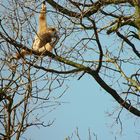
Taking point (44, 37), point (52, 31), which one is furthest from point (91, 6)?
point (52, 31)

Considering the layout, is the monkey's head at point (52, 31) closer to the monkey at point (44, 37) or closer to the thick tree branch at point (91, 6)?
the monkey at point (44, 37)

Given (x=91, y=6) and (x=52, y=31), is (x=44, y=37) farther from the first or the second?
(x=91, y=6)

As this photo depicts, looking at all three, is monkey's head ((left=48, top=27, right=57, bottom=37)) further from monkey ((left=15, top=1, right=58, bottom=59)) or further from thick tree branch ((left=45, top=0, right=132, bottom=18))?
thick tree branch ((left=45, top=0, right=132, bottom=18))

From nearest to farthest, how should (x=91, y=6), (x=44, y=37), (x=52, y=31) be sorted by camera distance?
1. (x=52, y=31)
2. (x=44, y=37)
3. (x=91, y=6)

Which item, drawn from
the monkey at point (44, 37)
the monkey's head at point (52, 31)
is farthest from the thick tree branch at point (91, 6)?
Answer: the monkey's head at point (52, 31)

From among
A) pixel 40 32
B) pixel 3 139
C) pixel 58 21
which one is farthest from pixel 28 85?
pixel 40 32

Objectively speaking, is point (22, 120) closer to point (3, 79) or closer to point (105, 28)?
point (3, 79)

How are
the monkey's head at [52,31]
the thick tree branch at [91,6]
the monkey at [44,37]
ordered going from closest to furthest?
the monkey at [44,37], the monkey's head at [52,31], the thick tree branch at [91,6]

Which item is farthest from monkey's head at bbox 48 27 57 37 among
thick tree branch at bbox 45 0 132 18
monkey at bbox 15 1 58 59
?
thick tree branch at bbox 45 0 132 18

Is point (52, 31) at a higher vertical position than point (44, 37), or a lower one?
lower

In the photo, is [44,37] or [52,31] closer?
[52,31]

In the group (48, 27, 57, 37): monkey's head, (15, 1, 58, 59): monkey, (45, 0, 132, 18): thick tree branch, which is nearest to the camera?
(15, 1, 58, 59): monkey

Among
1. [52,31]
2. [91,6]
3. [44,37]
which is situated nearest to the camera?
[52,31]

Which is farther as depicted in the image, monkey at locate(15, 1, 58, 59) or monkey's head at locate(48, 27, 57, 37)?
monkey's head at locate(48, 27, 57, 37)
